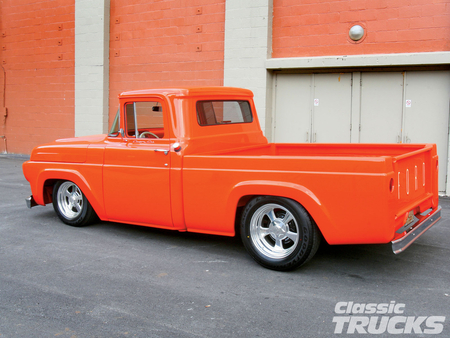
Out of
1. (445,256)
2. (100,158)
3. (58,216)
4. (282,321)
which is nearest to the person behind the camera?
(282,321)

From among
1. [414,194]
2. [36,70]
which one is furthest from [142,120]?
[36,70]

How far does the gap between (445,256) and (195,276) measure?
8.70ft

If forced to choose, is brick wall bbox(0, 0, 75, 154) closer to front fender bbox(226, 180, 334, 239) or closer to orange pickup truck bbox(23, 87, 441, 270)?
orange pickup truck bbox(23, 87, 441, 270)

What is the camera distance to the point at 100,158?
563 cm

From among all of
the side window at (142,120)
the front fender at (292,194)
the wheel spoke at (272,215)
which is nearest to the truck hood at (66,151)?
the side window at (142,120)

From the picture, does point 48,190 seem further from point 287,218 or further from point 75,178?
point 287,218

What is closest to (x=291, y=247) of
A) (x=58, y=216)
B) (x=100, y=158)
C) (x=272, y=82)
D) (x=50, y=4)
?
(x=100, y=158)

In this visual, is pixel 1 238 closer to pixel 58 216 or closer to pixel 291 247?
pixel 58 216

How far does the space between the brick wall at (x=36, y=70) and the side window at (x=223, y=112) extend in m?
9.03

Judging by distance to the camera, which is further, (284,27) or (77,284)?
(284,27)

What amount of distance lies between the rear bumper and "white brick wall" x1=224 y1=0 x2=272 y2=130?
19.3 ft

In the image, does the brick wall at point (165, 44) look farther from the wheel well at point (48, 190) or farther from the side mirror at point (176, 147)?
the side mirror at point (176, 147)

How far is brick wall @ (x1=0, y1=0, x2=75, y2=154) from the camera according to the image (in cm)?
1383

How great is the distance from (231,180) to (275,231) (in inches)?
25.4
